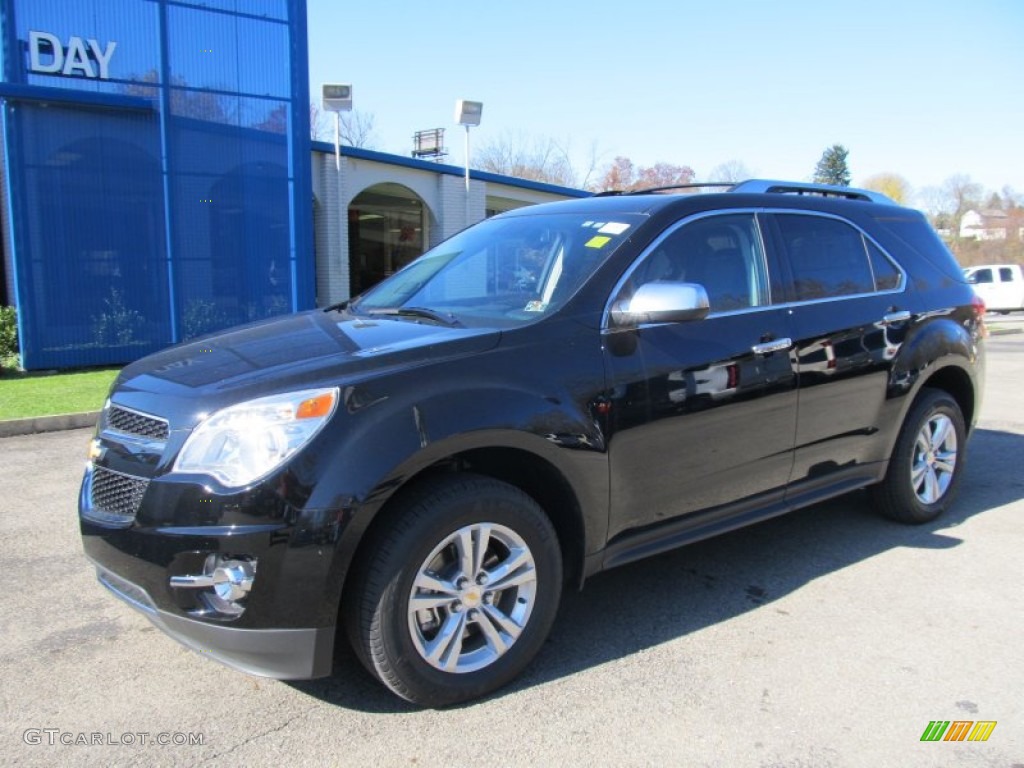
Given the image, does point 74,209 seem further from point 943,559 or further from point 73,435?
point 943,559

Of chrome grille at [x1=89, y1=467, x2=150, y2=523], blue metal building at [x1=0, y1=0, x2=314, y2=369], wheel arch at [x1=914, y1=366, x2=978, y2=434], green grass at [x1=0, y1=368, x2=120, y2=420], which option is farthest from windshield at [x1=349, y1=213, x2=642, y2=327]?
blue metal building at [x1=0, y1=0, x2=314, y2=369]

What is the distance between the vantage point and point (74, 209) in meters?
11.6

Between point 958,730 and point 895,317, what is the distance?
7.78ft

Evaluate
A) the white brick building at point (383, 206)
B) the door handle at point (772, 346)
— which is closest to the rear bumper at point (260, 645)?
the door handle at point (772, 346)

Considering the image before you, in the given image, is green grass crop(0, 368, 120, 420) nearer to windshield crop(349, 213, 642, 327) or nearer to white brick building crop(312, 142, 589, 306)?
windshield crop(349, 213, 642, 327)

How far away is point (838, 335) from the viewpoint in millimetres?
4094

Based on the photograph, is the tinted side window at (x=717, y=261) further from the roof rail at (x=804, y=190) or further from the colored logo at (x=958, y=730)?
the colored logo at (x=958, y=730)

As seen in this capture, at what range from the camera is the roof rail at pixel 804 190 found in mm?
4377

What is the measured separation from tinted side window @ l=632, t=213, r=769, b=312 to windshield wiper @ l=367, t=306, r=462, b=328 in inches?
32.3

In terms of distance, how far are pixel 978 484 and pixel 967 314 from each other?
1.58 meters

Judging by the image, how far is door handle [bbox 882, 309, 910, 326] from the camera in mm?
4395

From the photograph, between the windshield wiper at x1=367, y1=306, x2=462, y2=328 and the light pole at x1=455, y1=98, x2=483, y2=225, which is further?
the light pole at x1=455, y1=98, x2=483, y2=225

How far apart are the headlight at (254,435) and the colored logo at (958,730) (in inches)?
91.3

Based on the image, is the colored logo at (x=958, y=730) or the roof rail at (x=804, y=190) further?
the roof rail at (x=804, y=190)
